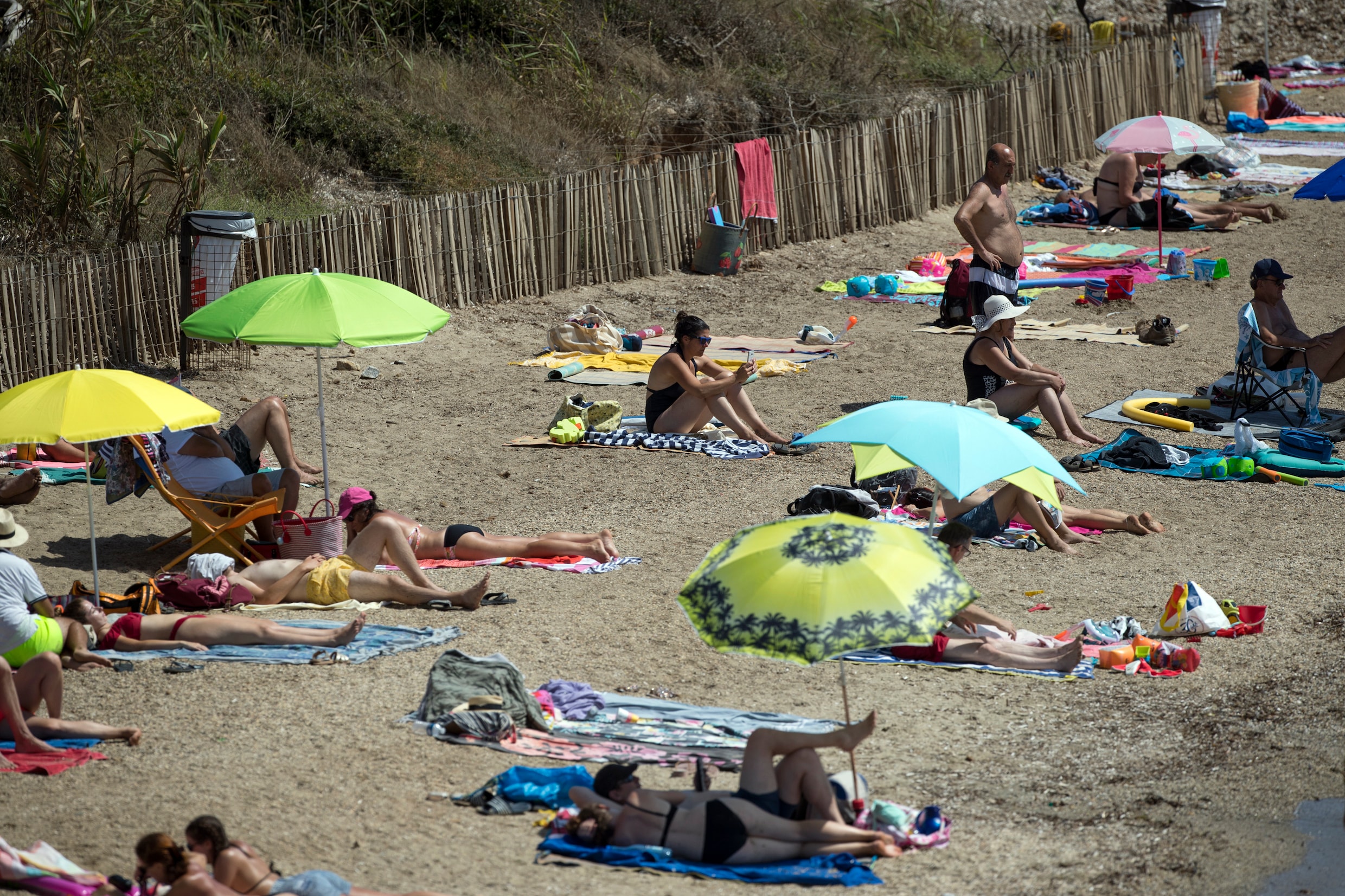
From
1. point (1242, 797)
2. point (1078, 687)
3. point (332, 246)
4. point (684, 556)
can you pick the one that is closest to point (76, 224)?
point (332, 246)

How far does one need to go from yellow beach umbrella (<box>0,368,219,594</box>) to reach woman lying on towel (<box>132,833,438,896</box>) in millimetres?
2768

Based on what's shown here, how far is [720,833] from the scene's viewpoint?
4.97 meters

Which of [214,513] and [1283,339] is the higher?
[1283,339]

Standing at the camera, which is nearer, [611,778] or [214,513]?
[611,778]

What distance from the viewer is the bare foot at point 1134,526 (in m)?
8.72

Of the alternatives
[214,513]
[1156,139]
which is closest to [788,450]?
[214,513]

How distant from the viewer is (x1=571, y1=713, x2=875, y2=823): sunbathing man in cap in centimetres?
501

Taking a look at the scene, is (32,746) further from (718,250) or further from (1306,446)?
(718,250)

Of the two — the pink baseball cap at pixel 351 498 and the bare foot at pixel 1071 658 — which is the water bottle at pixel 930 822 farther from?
the pink baseball cap at pixel 351 498

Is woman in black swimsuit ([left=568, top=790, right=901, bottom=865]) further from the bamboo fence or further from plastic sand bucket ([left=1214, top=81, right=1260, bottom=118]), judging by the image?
plastic sand bucket ([left=1214, top=81, right=1260, bottom=118])

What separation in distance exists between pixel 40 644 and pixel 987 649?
4.30 metres

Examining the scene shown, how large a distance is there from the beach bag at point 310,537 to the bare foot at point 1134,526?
15.4ft

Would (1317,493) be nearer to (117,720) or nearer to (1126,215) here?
(117,720)

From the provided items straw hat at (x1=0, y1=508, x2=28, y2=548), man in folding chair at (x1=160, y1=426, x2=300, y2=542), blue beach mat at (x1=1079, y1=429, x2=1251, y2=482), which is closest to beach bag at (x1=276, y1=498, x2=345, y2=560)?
man in folding chair at (x1=160, y1=426, x2=300, y2=542)
